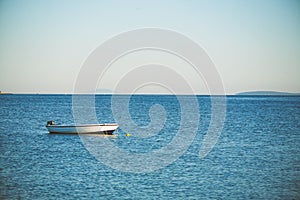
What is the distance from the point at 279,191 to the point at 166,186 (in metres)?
6.60

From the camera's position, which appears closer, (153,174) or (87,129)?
(153,174)

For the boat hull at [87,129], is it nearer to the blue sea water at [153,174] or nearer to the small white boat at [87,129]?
the small white boat at [87,129]

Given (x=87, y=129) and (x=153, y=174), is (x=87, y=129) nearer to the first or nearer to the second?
(x=87, y=129)

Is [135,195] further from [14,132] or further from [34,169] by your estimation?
[14,132]

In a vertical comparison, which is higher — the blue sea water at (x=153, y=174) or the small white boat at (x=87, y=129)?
the small white boat at (x=87, y=129)

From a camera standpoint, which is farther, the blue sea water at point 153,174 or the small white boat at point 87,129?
the small white boat at point 87,129

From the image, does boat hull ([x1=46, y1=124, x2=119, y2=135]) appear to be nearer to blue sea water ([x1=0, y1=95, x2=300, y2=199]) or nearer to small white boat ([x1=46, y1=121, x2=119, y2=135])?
small white boat ([x1=46, y1=121, x2=119, y2=135])

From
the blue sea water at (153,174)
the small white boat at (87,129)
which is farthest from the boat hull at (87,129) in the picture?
the blue sea water at (153,174)

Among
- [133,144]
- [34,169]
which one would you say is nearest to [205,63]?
[133,144]

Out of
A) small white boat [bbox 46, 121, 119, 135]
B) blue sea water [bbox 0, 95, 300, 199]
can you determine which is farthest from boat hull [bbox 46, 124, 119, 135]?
blue sea water [bbox 0, 95, 300, 199]

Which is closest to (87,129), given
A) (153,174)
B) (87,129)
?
(87,129)

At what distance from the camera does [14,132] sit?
5181 centimetres

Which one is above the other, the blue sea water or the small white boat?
the small white boat

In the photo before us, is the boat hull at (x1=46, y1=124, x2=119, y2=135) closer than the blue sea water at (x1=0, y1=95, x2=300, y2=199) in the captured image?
No
